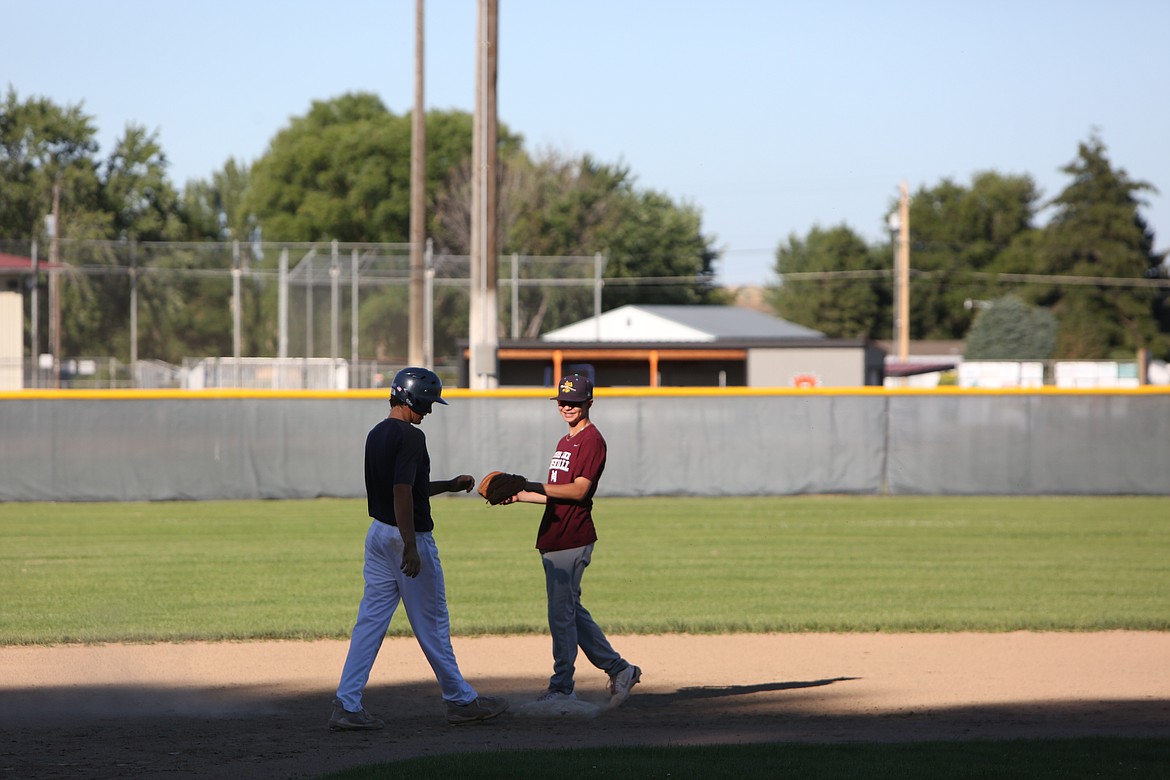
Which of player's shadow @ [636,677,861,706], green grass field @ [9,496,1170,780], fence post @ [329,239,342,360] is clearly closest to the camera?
green grass field @ [9,496,1170,780]

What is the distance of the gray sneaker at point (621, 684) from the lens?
24.0ft

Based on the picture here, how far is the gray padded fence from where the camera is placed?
2062 centimetres

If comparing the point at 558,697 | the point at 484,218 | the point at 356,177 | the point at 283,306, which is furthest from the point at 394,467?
the point at 356,177

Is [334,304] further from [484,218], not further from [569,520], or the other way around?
[569,520]

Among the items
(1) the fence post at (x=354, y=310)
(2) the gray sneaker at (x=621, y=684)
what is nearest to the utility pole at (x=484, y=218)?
(1) the fence post at (x=354, y=310)

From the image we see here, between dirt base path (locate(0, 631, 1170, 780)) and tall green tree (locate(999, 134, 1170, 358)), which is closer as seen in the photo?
dirt base path (locate(0, 631, 1170, 780))

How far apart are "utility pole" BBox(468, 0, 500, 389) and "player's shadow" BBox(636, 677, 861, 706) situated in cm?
1319

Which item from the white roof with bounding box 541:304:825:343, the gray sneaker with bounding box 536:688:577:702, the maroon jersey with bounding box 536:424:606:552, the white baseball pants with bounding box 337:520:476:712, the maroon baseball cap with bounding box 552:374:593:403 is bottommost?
the gray sneaker with bounding box 536:688:577:702

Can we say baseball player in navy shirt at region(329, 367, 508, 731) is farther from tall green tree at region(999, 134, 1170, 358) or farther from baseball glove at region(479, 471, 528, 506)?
tall green tree at region(999, 134, 1170, 358)

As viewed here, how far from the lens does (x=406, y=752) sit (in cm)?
617

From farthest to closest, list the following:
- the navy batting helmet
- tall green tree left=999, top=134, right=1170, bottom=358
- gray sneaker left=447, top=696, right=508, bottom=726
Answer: tall green tree left=999, top=134, right=1170, bottom=358
gray sneaker left=447, top=696, right=508, bottom=726
the navy batting helmet

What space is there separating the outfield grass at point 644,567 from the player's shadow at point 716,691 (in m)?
2.04

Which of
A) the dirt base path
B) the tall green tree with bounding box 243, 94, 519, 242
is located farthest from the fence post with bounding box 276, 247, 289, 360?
the tall green tree with bounding box 243, 94, 519, 242

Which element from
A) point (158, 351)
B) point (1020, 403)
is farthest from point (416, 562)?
point (158, 351)
